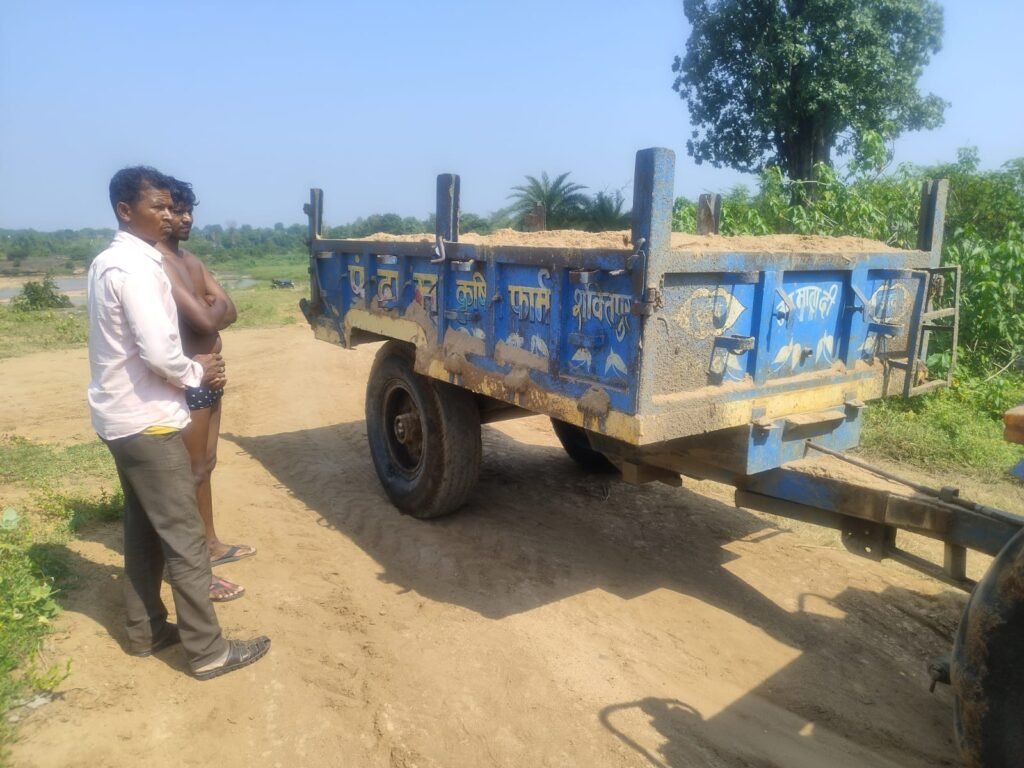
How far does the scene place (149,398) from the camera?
2.91 m

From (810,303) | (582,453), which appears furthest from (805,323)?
(582,453)

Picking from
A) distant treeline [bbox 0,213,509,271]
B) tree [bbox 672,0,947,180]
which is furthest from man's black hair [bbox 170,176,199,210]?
distant treeline [bbox 0,213,509,271]

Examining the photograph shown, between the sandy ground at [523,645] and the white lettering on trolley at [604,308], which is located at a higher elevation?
the white lettering on trolley at [604,308]

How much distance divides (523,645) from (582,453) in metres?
2.56

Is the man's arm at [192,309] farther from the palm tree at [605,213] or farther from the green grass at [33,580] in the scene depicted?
the palm tree at [605,213]

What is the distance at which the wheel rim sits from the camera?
16.0ft

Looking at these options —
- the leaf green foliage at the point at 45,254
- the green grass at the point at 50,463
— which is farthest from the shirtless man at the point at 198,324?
the leaf green foliage at the point at 45,254

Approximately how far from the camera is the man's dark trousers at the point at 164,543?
293 centimetres

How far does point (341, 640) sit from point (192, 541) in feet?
2.72

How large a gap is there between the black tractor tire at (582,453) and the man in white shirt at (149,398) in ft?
9.96

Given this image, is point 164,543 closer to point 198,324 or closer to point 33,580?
point 33,580

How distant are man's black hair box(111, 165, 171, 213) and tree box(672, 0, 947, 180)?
16030mm

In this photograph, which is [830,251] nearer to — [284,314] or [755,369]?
[755,369]

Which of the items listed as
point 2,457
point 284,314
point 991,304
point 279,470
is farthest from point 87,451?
point 284,314
